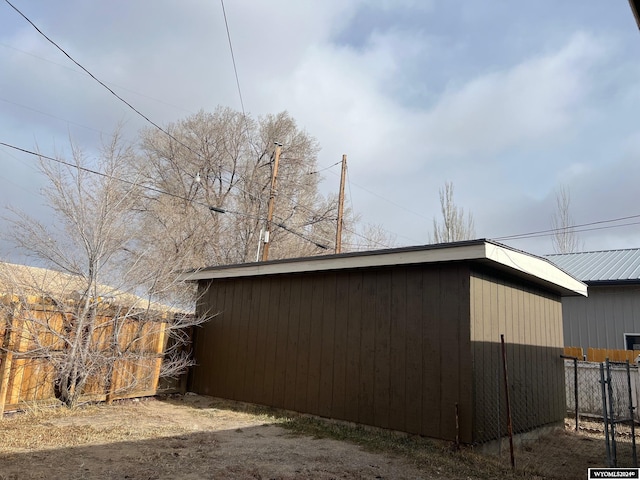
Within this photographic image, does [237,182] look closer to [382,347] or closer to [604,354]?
[382,347]

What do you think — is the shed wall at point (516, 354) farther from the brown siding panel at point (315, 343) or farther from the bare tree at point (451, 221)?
the bare tree at point (451, 221)

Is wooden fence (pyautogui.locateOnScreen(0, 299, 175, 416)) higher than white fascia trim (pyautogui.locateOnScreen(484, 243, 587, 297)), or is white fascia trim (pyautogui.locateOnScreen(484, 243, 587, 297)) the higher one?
white fascia trim (pyautogui.locateOnScreen(484, 243, 587, 297))

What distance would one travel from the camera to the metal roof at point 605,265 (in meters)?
9.20

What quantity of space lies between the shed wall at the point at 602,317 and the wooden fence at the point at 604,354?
96 cm

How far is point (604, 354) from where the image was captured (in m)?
8.30

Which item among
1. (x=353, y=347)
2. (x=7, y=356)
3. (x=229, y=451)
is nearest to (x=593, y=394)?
(x=353, y=347)

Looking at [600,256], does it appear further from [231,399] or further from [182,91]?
[182,91]

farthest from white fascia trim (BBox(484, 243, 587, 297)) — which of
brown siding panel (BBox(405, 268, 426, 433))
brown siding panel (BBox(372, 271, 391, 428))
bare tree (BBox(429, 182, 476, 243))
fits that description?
bare tree (BBox(429, 182, 476, 243))

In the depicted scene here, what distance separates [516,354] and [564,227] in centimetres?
→ 1552

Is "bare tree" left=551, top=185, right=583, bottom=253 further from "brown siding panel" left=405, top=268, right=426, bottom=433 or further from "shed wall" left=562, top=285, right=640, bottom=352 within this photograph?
"brown siding panel" left=405, top=268, right=426, bottom=433

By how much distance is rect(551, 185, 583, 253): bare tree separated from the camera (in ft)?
62.2

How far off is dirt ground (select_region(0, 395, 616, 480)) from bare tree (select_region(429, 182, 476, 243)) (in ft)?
43.4

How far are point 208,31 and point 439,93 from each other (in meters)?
5.32

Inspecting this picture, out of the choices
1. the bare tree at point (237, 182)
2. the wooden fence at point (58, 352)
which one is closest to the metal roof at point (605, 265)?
the bare tree at point (237, 182)
